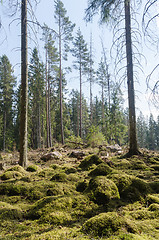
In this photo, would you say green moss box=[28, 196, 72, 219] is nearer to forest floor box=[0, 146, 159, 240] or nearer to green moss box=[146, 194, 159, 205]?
forest floor box=[0, 146, 159, 240]

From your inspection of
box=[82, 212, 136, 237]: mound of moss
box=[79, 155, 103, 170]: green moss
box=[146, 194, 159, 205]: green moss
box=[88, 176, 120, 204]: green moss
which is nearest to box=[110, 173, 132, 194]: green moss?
box=[88, 176, 120, 204]: green moss

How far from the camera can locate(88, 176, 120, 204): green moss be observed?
2.94 m

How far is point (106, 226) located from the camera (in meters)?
1.97

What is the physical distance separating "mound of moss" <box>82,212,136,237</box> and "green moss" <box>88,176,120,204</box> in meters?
0.86

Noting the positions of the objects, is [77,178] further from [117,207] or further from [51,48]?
[51,48]

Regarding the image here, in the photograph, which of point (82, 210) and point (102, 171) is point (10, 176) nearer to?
point (102, 171)

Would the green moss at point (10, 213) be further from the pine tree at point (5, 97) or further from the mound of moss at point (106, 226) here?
the pine tree at point (5, 97)

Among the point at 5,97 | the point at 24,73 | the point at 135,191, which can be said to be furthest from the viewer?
the point at 5,97

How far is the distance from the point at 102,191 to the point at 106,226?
1.03 m

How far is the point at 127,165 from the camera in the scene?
228 inches

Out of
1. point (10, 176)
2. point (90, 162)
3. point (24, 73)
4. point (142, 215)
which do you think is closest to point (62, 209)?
point (142, 215)

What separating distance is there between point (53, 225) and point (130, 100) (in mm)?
7115

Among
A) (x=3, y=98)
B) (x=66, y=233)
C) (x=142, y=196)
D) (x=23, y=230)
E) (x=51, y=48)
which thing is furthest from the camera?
(x=3, y=98)

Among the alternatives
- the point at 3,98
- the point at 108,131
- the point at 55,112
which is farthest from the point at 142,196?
the point at 55,112
